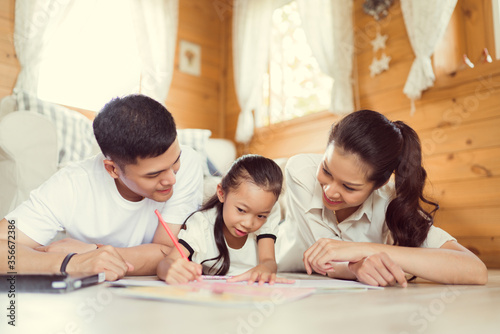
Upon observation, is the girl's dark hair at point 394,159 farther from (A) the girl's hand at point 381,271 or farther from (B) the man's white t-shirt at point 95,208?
(B) the man's white t-shirt at point 95,208

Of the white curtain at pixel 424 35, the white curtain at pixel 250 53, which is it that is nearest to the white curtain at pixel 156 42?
the white curtain at pixel 250 53

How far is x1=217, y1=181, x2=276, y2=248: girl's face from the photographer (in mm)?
1284

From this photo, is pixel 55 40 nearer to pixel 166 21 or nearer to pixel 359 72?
pixel 166 21

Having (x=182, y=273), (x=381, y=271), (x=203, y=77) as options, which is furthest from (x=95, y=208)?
(x=203, y=77)

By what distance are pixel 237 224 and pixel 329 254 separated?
1.15ft

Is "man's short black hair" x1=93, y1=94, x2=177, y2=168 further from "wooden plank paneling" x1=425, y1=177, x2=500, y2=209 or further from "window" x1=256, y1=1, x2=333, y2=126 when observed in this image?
"window" x1=256, y1=1, x2=333, y2=126

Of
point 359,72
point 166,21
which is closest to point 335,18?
point 359,72

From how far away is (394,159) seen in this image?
128cm

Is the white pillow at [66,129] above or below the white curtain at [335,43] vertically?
below

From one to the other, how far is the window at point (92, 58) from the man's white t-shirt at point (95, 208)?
2.25 m

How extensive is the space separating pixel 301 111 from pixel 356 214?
2.22 metres

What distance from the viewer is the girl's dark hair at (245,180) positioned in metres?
1.31

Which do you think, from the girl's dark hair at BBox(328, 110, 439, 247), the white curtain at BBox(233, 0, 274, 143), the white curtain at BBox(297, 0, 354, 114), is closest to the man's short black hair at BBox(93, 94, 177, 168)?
the girl's dark hair at BBox(328, 110, 439, 247)

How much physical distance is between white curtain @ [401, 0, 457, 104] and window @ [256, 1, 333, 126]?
0.84 meters
